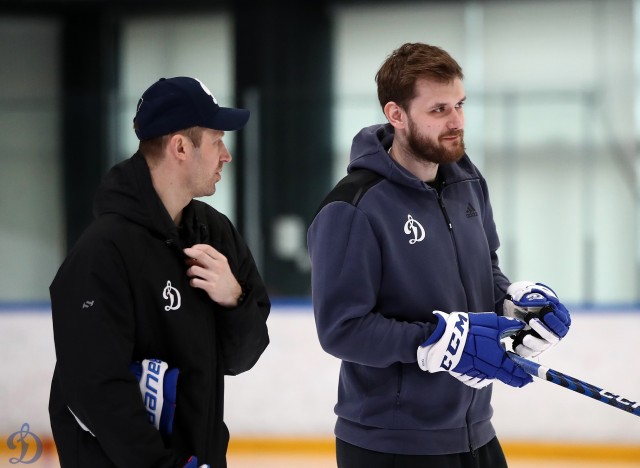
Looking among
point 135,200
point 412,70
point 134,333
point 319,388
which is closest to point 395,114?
point 412,70

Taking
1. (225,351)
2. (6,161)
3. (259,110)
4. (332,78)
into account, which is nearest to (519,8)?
(332,78)

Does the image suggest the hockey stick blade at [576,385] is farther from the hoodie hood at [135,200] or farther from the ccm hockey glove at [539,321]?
the hoodie hood at [135,200]

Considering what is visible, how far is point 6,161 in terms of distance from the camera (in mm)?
5219

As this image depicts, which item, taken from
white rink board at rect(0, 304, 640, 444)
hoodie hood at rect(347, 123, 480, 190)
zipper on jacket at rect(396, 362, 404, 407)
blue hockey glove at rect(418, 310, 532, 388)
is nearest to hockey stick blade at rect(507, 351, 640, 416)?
blue hockey glove at rect(418, 310, 532, 388)

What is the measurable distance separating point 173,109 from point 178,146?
0.20 feet

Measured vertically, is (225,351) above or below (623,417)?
above

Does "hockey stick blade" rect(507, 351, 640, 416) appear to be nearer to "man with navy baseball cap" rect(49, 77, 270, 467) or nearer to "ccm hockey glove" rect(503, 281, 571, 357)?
"ccm hockey glove" rect(503, 281, 571, 357)

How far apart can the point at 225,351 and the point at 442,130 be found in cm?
58

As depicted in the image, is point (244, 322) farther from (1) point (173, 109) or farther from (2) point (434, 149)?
(2) point (434, 149)

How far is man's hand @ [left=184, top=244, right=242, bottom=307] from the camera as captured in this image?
5.19 ft

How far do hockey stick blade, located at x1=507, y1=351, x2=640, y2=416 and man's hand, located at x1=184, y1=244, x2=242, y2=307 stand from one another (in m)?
0.51

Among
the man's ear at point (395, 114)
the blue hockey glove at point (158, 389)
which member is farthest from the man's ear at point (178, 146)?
the man's ear at point (395, 114)

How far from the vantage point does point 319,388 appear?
4.11 metres

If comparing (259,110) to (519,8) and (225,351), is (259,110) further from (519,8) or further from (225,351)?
(225,351)
